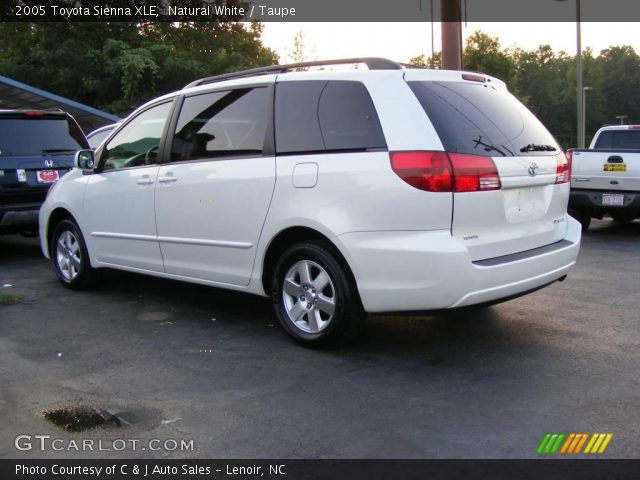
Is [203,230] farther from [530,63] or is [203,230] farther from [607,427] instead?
[530,63]

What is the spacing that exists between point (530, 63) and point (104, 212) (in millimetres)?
112142

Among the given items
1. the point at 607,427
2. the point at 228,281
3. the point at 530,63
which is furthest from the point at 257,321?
the point at 530,63

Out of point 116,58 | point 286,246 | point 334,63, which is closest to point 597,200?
point 334,63

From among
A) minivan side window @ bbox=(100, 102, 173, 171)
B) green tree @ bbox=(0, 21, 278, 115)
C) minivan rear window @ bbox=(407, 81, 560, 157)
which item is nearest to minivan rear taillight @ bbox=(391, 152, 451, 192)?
minivan rear window @ bbox=(407, 81, 560, 157)

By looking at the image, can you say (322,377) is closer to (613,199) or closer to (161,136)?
(161,136)

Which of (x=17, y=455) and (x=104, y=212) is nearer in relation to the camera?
(x=17, y=455)

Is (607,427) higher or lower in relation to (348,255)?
lower

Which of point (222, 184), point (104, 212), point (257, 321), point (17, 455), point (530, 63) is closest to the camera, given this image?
point (17, 455)

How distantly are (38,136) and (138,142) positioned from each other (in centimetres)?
352

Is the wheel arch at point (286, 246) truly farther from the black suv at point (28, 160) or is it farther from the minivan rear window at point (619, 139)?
the minivan rear window at point (619, 139)

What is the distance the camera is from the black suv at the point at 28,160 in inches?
326

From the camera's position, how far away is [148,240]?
5.69 meters

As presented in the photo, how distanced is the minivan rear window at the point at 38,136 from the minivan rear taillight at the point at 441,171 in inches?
242

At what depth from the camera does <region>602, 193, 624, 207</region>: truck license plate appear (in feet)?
31.8
